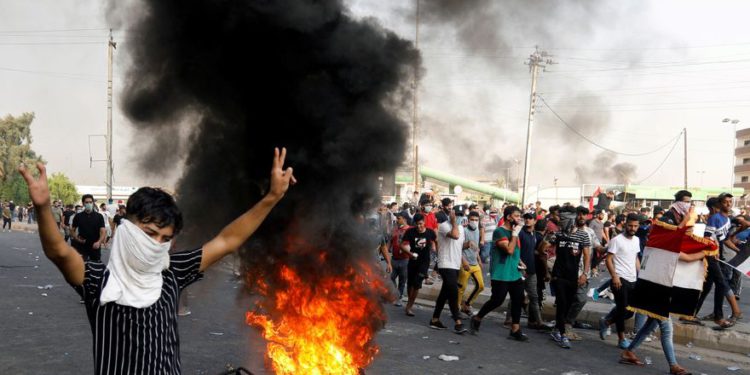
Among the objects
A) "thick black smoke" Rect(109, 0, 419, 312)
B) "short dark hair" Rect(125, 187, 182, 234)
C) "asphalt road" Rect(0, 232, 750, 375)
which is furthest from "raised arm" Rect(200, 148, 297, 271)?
"asphalt road" Rect(0, 232, 750, 375)

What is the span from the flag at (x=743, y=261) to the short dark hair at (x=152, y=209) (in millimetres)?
7785

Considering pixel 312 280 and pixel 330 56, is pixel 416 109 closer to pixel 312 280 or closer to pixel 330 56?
pixel 330 56

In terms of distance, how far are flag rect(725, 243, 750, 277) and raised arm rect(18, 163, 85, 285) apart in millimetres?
8097

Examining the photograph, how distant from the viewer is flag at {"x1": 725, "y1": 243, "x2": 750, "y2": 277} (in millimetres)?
7668

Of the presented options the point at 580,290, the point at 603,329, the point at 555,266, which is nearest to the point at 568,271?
the point at 555,266

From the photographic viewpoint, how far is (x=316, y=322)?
436 cm

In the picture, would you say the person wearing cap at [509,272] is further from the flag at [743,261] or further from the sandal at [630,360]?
the flag at [743,261]

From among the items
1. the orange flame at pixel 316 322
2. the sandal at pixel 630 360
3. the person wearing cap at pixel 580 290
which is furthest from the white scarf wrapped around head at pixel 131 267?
the person wearing cap at pixel 580 290

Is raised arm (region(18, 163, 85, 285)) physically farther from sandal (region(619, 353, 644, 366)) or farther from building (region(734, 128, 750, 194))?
building (region(734, 128, 750, 194))

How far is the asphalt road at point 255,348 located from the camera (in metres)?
5.85

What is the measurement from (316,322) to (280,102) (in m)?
1.66

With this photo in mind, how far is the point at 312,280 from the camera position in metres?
4.27

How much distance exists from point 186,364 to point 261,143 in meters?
2.82

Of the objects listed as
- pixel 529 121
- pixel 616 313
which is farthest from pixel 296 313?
pixel 529 121
